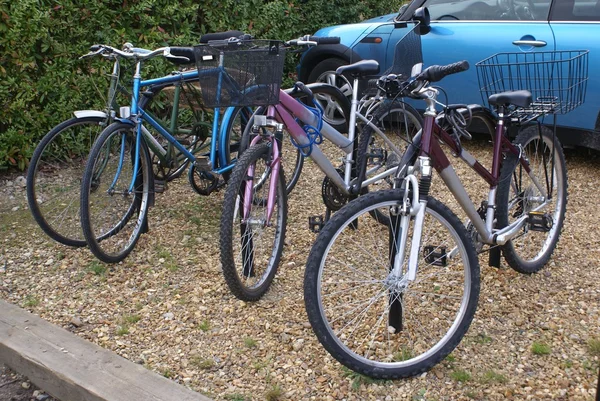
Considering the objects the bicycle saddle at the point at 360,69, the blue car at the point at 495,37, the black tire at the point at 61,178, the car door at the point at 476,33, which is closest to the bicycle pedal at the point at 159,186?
the black tire at the point at 61,178

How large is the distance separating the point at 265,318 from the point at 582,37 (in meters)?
3.57

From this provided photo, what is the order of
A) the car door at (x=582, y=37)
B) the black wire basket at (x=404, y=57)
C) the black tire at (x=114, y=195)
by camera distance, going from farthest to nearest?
the car door at (x=582, y=37), the black wire basket at (x=404, y=57), the black tire at (x=114, y=195)

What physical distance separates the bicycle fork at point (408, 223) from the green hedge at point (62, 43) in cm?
372

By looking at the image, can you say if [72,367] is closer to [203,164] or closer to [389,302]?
[389,302]

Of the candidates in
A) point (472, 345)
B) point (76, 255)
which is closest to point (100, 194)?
point (76, 255)

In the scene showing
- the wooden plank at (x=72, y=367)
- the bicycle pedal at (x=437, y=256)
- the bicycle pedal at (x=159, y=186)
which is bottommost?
the wooden plank at (x=72, y=367)

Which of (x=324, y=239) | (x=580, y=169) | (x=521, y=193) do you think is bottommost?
(x=580, y=169)

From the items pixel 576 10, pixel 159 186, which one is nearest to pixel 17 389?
pixel 159 186

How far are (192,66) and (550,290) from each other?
9.17ft

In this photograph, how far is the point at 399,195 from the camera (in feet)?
9.03

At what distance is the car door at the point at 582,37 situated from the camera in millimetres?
5160

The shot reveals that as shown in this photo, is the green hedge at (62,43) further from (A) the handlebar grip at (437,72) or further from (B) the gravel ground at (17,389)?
(A) the handlebar grip at (437,72)

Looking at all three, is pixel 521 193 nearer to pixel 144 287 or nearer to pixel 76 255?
pixel 144 287

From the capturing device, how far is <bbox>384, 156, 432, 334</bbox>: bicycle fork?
2.71 m
